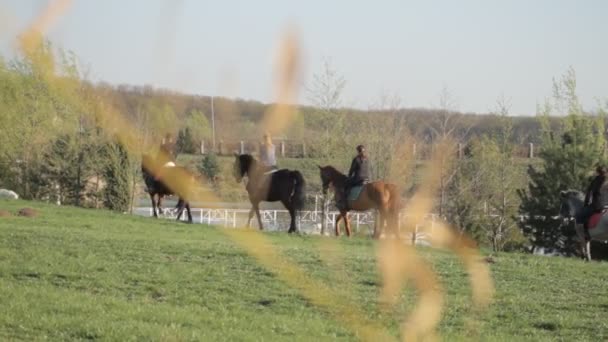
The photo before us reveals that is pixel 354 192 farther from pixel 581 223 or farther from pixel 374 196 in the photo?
pixel 581 223

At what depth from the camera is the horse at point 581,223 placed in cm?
2355

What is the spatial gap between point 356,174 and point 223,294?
11.6 m

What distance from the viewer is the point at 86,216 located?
29.2 meters

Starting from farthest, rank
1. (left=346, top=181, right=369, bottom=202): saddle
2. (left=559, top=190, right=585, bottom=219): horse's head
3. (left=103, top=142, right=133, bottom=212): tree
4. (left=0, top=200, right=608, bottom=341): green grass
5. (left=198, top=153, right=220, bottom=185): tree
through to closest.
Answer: (left=103, top=142, right=133, bottom=212): tree
(left=559, top=190, right=585, bottom=219): horse's head
(left=346, top=181, right=369, bottom=202): saddle
(left=0, top=200, right=608, bottom=341): green grass
(left=198, top=153, right=220, bottom=185): tree

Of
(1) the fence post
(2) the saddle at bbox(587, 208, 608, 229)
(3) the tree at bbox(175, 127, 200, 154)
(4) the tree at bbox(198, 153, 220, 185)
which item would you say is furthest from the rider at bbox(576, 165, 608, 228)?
(3) the tree at bbox(175, 127, 200, 154)

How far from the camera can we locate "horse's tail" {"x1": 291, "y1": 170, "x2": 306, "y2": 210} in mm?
24688

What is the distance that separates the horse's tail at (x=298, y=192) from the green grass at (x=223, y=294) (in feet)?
14.4

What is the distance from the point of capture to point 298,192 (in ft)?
82.4

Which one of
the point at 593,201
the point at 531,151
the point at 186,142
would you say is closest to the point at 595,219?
the point at 593,201

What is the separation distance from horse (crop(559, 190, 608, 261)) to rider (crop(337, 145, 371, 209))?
5394mm

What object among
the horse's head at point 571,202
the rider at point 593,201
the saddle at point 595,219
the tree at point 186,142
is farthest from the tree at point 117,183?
the tree at point 186,142

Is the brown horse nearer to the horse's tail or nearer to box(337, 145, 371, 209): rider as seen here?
box(337, 145, 371, 209): rider

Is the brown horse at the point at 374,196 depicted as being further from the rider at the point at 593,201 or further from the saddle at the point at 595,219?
the saddle at the point at 595,219

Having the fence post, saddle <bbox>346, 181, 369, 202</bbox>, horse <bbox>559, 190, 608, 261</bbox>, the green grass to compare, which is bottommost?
the green grass
